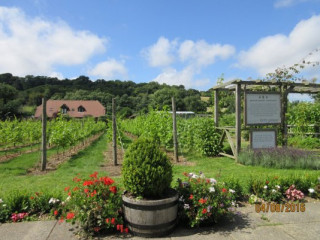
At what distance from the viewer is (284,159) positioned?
6.73 metres

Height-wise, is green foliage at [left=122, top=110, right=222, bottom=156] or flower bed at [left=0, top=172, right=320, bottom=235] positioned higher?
green foliage at [left=122, top=110, right=222, bottom=156]

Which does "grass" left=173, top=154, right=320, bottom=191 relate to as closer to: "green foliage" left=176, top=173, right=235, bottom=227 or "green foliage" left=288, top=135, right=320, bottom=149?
"green foliage" left=176, top=173, right=235, bottom=227

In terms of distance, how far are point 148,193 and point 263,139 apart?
20.5 feet

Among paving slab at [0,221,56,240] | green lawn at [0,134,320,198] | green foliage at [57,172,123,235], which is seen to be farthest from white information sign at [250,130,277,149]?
paving slab at [0,221,56,240]

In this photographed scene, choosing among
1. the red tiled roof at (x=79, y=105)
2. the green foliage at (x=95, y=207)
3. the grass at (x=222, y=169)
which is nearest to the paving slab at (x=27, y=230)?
the green foliage at (x=95, y=207)

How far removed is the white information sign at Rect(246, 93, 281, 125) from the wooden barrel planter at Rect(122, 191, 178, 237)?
5.80m

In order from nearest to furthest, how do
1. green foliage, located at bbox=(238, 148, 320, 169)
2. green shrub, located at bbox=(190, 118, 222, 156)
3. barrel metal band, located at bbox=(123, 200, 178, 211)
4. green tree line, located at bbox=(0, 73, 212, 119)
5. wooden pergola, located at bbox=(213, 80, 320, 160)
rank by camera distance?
barrel metal band, located at bbox=(123, 200, 178, 211)
green foliage, located at bbox=(238, 148, 320, 169)
wooden pergola, located at bbox=(213, 80, 320, 160)
green shrub, located at bbox=(190, 118, 222, 156)
green tree line, located at bbox=(0, 73, 212, 119)

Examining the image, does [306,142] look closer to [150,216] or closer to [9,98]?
[150,216]

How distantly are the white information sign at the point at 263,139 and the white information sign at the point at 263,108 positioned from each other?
1.15 ft

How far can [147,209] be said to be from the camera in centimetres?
287

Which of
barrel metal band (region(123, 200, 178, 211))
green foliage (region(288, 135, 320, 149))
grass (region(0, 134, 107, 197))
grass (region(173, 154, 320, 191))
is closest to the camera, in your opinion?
barrel metal band (region(123, 200, 178, 211))

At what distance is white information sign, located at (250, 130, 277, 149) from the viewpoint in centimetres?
798

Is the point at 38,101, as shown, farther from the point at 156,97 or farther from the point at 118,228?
the point at 118,228

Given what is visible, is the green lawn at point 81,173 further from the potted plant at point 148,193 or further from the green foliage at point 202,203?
the potted plant at point 148,193
